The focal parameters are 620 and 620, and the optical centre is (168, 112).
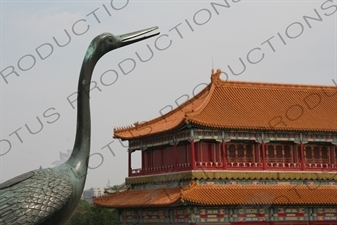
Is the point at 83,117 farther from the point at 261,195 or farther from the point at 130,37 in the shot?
the point at 261,195

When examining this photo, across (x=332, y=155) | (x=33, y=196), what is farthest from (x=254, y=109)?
(x=33, y=196)

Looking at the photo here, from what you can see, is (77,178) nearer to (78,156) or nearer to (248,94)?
(78,156)

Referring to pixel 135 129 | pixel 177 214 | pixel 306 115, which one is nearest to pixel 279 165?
pixel 306 115

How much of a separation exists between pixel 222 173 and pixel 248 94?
5.02m

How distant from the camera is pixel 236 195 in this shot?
26.2 m

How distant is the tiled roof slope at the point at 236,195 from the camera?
83.0 feet

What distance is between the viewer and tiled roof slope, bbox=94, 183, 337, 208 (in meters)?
25.3

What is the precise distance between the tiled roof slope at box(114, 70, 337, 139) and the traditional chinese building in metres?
0.05

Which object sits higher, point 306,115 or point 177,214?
point 306,115

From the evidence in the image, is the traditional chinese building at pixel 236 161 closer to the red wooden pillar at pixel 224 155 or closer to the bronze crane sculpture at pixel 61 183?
the red wooden pillar at pixel 224 155

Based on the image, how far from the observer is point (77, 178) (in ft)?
35.9

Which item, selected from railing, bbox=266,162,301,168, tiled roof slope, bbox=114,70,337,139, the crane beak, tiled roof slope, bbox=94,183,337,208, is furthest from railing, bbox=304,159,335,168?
the crane beak

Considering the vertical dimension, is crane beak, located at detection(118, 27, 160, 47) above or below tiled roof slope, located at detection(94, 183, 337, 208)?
above

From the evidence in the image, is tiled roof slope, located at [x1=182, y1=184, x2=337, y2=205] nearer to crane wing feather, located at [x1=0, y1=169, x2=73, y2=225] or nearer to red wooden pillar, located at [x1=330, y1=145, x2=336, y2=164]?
red wooden pillar, located at [x1=330, y1=145, x2=336, y2=164]
